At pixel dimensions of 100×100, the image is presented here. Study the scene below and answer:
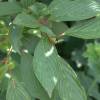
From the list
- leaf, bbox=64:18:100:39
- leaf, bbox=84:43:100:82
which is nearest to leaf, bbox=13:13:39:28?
leaf, bbox=64:18:100:39

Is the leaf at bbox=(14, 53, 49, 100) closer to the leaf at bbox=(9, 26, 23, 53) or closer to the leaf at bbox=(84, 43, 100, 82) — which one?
the leaf at bbox=(9, 26, 23, 53)

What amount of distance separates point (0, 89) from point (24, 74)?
0.12 m

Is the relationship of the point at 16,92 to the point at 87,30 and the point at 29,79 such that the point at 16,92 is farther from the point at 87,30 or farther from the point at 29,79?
the point at 87,30

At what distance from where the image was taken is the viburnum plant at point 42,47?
3.22ft

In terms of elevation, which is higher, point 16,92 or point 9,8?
point 9,8

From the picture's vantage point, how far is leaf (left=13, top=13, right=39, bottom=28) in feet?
3.19

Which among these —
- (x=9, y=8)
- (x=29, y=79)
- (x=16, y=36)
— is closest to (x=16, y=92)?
(x=29, y=79)

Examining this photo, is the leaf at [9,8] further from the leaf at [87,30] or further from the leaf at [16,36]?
the leaf at [87,30]

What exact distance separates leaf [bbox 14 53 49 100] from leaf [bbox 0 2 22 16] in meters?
→ 0.16

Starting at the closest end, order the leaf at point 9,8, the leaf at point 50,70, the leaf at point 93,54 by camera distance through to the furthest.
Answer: the leaf at point 50,70
the leaf at point 9,8
the leaf at point 93,54

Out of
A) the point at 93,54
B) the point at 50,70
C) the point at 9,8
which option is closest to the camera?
the point at 50,70

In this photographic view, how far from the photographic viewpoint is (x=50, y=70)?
0.97m

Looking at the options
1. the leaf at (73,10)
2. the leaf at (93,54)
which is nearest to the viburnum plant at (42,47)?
the leaf at (73,10)

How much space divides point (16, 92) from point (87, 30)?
11.4 inches
